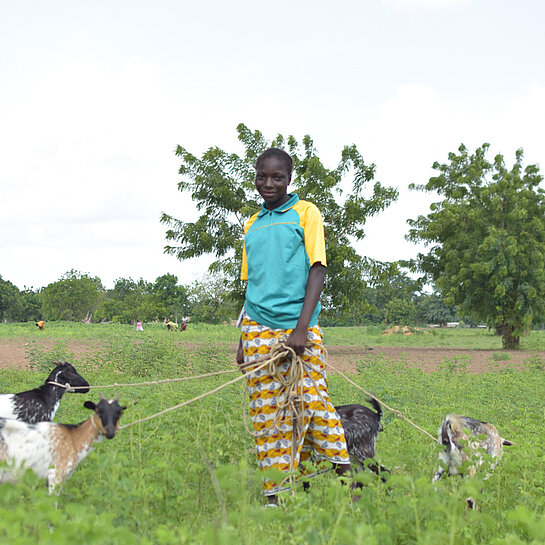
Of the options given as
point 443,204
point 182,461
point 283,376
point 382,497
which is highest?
point 443,204

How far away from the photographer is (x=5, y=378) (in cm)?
1046

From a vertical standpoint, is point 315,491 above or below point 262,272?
below

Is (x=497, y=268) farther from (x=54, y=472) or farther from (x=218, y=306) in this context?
(x=54, y=472)

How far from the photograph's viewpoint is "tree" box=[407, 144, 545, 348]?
2278 centimetres

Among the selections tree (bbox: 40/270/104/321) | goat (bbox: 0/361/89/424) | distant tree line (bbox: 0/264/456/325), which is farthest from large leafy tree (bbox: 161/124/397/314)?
tree (bbox: 40/270/104/321)

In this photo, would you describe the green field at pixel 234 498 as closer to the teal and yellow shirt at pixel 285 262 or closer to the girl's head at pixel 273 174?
the teal and yellow shirt at pixel 285 262

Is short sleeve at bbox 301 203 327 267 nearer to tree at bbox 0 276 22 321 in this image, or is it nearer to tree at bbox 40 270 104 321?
tree at bbox 40 270 104 321

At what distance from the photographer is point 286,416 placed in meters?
3.40

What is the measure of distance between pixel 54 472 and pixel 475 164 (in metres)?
25.8

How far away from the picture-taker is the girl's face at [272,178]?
11.5 ft

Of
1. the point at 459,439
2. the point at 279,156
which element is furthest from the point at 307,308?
the point at 459,439

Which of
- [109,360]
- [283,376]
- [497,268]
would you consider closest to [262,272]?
[283,376]

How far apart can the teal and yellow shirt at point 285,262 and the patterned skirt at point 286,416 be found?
0.35 ft

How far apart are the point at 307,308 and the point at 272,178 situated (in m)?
0.87
